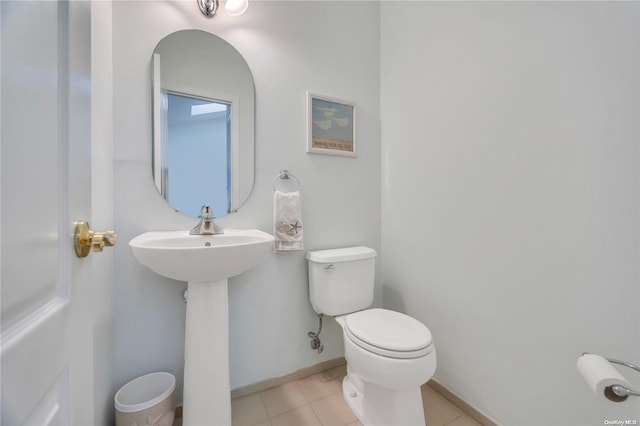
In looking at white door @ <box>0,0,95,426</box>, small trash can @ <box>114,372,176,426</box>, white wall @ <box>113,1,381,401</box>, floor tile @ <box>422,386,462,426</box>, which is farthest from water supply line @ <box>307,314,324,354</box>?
white door @ <box>0,0,95,426</box>

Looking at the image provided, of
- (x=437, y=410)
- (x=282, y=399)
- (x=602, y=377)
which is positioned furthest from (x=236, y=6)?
(x=437, y=410)

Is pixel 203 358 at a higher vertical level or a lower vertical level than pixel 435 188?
lower

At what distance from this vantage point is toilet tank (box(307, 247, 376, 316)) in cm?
136

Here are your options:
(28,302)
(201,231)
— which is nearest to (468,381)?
(201,231)

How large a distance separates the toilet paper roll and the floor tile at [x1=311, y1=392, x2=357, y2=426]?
0.93 m

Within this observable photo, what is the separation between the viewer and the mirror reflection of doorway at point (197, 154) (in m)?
1.19

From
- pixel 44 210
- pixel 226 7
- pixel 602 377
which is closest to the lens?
pixel 44 210

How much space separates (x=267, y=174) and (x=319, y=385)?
4.02 feet

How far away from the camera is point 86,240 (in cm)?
45

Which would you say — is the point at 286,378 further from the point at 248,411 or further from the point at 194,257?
the point at 194,257

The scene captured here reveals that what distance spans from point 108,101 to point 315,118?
970 mm

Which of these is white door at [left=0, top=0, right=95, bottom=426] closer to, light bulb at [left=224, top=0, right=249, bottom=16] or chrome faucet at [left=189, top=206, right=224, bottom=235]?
chrome faucet at [left=189, top=206, right=224, bottom=235]

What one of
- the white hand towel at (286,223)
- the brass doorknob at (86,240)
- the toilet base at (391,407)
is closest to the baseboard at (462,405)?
the toilet base at (391,407)

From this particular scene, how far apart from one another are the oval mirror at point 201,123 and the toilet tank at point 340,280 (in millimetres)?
550
